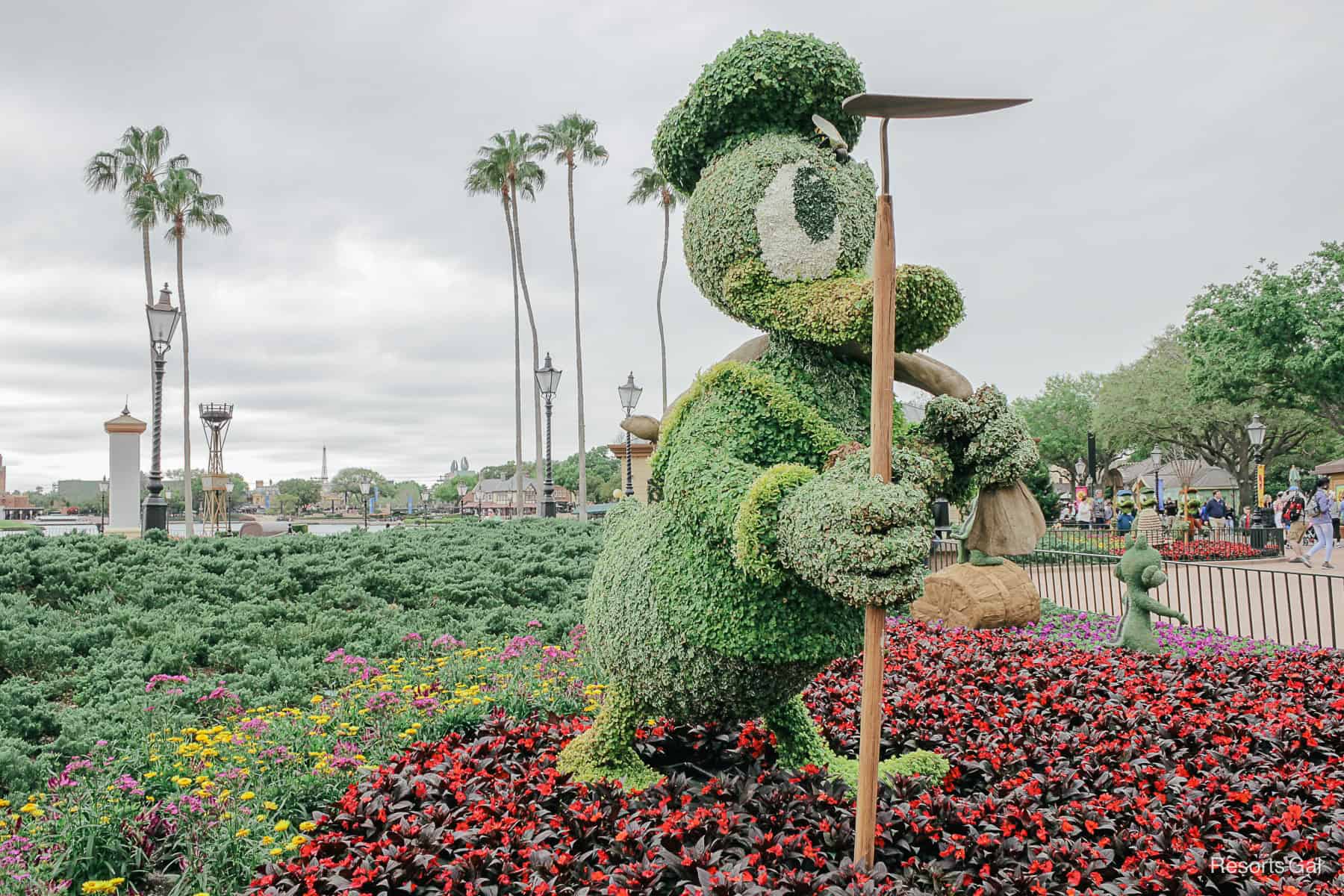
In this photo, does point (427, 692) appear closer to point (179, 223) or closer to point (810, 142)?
point (810, 142)

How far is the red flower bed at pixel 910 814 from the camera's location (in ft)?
9.65

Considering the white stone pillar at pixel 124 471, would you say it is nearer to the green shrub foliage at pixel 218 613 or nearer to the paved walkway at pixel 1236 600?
→ the green shrub foliage at pixel 218 613

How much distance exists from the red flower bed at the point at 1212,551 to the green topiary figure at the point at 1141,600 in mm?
10724

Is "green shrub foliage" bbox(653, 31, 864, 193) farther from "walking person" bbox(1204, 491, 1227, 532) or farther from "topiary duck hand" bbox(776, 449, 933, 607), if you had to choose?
"walking person" bbox(1204, 491, 1227, 532)

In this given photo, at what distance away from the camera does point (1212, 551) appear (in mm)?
17141

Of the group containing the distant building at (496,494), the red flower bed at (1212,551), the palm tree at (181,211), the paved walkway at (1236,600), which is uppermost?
the palm tree at (181,211)

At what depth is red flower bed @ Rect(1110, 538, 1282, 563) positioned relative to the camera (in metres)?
16.6

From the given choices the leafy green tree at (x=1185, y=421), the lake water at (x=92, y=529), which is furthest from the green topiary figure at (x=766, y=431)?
the leafy green tree at (x=1185, y=421)

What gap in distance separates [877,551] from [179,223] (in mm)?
28914

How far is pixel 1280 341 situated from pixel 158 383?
26.6 meters

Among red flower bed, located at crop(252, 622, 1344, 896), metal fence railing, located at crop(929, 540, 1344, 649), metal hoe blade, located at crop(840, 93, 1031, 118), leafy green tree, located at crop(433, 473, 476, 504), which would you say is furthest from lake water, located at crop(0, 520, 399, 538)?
leafy green tree, located at crop(433, 473, 476, 504)

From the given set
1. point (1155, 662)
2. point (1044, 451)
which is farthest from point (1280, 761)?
point (1044, 451)

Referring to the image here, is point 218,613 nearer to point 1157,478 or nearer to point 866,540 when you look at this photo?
point 866,540

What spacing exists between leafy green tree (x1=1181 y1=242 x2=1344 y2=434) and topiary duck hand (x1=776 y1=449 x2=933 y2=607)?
24100 mm
